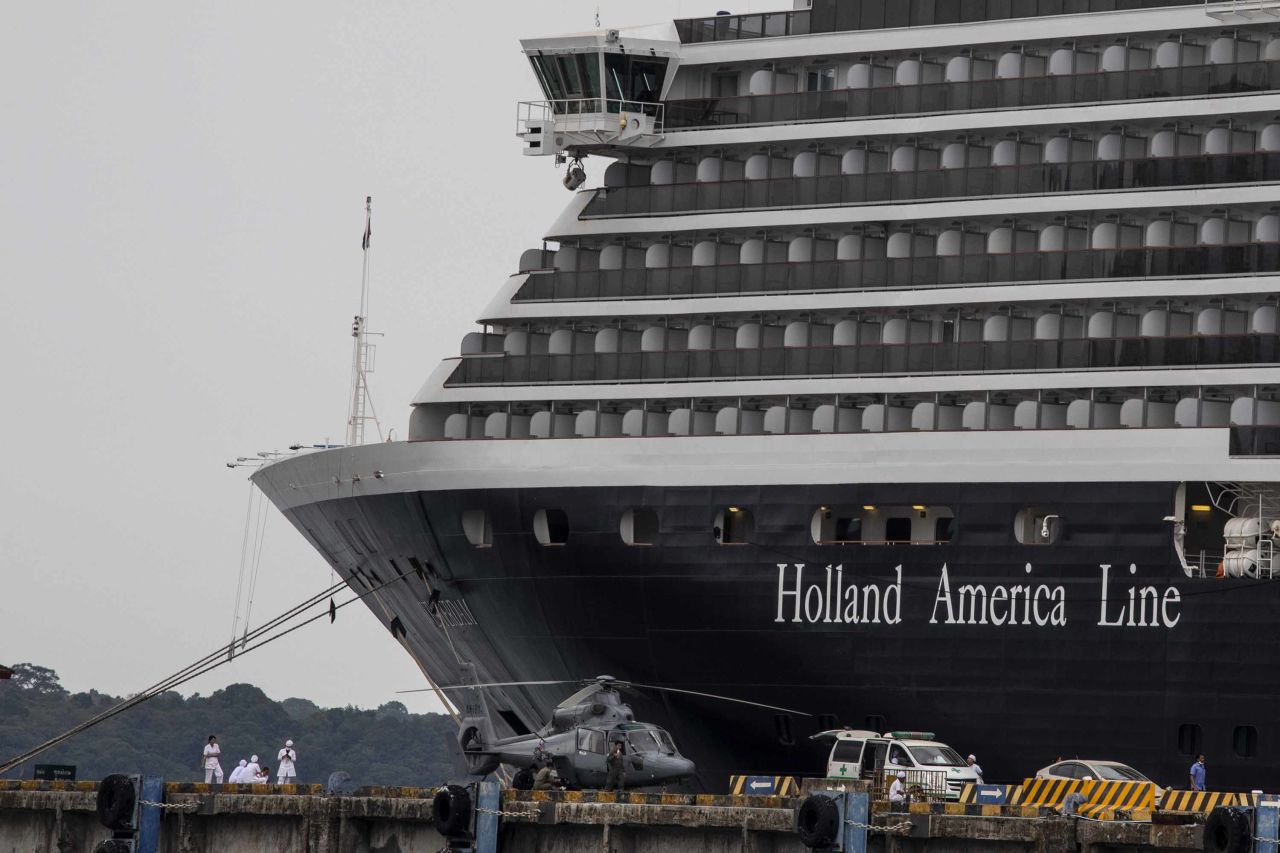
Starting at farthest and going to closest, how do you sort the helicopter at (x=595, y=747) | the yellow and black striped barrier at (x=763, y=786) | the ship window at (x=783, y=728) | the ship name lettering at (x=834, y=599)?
the ship window at (x=783, y=728)
the ship name lettering at (x=834, y=599)
the helicopter at (x=595, y=747)
the yellow and black striped barrier at (x=763, y=786)

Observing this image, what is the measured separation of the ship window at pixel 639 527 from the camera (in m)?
57.6

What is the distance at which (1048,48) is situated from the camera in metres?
58.3

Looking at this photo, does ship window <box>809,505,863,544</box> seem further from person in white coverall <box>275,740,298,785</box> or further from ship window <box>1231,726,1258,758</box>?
person in white coverall <box>275,740,298,785</box>

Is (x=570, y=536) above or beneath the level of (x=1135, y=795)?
above

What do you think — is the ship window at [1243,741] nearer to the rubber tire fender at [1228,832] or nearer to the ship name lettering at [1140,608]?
the ship name lettering at [1140,608]

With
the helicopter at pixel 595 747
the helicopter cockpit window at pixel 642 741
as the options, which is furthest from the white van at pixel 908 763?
the helicopter cockpit window at pixel 642 741

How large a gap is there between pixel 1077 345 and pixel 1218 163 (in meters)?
4.94

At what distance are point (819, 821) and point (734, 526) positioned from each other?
1849 centimetres

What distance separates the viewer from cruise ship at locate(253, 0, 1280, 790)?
5388 cm

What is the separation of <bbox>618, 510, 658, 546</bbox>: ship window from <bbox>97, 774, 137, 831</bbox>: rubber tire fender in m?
16.2

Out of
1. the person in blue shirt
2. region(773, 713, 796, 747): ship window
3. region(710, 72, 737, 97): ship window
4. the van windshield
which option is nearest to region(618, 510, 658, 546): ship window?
region(773, 713, 796, 747): ship window

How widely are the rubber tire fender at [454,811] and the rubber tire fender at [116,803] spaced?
230 inches

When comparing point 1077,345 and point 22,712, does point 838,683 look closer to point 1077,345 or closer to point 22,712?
point 1077,345

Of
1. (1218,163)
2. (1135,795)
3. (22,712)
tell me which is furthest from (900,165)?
(22,712)
